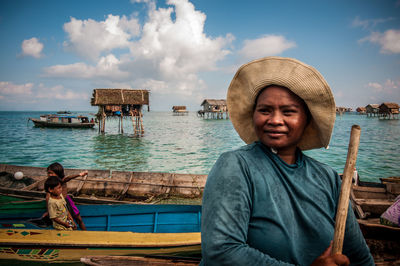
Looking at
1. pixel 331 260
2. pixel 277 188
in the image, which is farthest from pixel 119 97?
pixel 331 260

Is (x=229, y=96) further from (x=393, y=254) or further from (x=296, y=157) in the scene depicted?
(x=393, y=254)

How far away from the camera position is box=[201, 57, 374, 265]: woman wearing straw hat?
923 mm

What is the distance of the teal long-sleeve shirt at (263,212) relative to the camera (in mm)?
905

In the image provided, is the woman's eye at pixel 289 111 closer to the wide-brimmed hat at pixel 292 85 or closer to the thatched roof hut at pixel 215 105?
the wide-brimmed hat at pixel 292 85

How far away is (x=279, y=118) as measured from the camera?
45.7 inches

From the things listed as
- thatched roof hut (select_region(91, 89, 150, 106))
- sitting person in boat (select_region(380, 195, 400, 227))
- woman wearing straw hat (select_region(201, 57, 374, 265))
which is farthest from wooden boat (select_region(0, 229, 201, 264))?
thatched roof hut (select_region(91, 89, 150, 106))

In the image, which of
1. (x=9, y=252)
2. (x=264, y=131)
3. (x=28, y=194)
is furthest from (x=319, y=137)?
(x=28, y=194)

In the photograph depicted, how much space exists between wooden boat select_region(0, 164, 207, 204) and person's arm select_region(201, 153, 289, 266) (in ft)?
21.1

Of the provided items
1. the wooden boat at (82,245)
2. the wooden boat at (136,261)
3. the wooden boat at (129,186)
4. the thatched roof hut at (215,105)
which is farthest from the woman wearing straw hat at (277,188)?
the thatched roof hut at (215,105)

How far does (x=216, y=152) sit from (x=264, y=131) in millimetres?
18079

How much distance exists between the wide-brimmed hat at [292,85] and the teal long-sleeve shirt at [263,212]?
0.33 metres

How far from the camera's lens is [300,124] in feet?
4.02

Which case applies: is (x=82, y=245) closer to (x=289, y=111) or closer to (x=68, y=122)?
(x=289, y=111)

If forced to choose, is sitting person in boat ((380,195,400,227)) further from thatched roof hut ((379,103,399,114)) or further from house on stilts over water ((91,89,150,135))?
thatched roof hut ((379,103,399,114))
